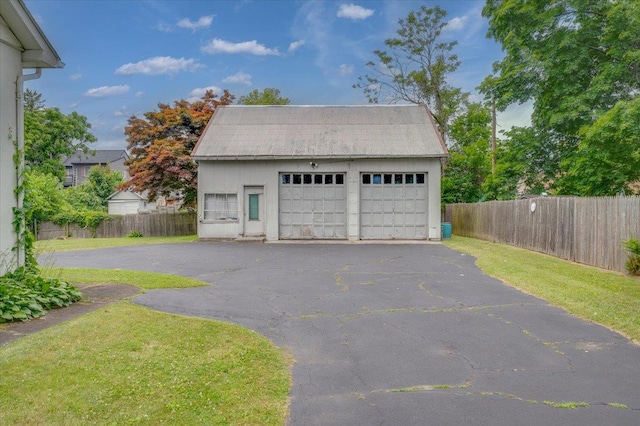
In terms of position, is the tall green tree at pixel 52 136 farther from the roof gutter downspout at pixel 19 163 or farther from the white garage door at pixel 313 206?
the roof gutter downspout at pixel 19 163

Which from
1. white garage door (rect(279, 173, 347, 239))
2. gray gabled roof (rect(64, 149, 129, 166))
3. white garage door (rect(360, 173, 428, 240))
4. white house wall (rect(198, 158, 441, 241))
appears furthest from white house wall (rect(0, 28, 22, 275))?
gray gabled roof (rect(64, 149, 129, 166))

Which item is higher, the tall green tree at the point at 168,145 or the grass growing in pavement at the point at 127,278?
the tall green tree at the point at 168,145

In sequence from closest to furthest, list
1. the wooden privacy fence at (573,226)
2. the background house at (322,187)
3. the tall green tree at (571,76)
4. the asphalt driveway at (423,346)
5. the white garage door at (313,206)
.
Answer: the asphalt driveway at (423,346), the wooden privacy fence at (573,226), the tall green tree at (571,76), the background house at (322,187), the white garage door at (313,206)

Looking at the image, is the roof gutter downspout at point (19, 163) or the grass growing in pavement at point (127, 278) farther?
the grass growing in pavement at point (127, 278)

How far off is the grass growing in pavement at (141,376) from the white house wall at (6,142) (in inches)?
81.1

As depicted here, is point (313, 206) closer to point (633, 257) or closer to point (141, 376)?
point (633, 257)

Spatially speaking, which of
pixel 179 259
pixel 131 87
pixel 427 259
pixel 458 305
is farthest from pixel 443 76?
pixel 458 305

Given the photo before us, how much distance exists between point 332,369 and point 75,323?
3.21m

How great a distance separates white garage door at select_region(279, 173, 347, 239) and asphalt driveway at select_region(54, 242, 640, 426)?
7542 mm

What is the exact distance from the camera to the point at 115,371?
13.0ft

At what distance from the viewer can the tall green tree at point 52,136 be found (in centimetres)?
3350

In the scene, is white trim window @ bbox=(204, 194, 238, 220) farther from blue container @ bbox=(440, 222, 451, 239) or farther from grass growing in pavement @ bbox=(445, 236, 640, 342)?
grass growing in pavement @ bbox=(445, 236, 640, 342)

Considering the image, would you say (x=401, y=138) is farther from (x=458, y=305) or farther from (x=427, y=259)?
(x=458, y=305)

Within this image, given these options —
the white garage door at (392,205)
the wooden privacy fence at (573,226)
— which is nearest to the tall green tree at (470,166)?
the wooden privacy fence at (573,226)
